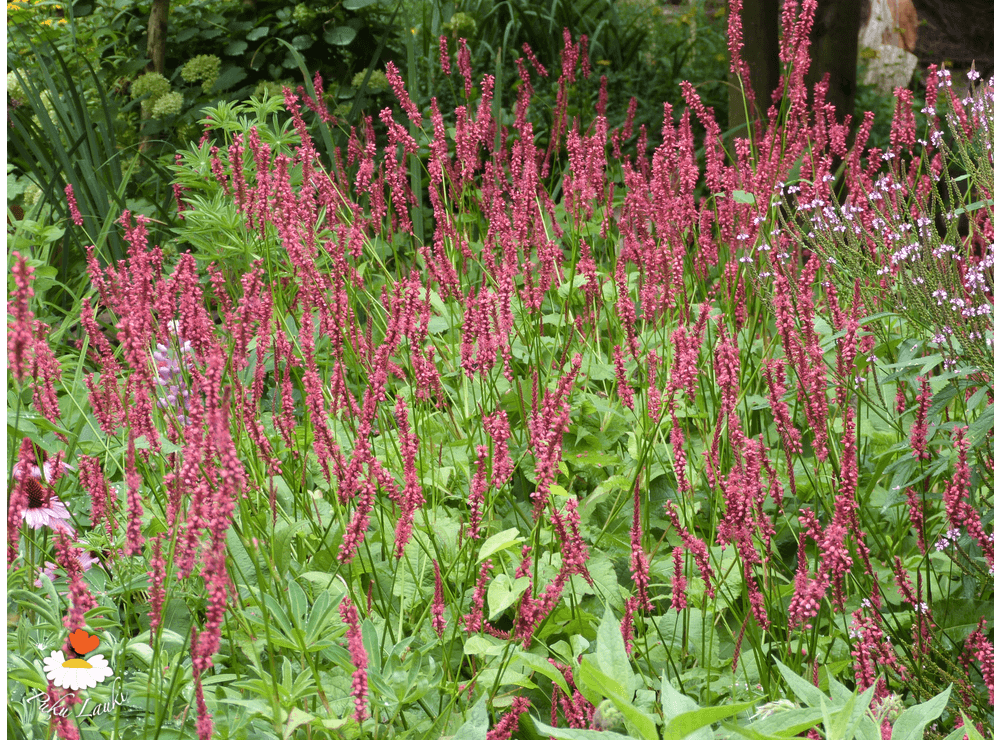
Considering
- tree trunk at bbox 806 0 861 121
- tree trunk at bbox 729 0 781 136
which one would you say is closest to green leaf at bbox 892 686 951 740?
tree trunk at bbox 729 0 781 136

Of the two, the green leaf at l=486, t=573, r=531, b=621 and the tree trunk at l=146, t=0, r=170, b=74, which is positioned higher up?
the tree trunk at l=146, t=0, r=170, b=74

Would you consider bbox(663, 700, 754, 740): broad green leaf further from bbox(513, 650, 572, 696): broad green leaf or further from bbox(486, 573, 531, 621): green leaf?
bbox(486, 573, 531, 621): green leaf

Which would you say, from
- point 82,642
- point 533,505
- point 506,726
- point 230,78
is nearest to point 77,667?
point 82,642

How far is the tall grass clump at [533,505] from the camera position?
1.36m

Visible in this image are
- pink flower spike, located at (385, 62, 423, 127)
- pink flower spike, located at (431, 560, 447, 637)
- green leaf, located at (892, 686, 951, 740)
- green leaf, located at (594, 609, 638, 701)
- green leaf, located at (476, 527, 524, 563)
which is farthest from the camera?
pink flower spike, located at (385, 62, 423, 127)

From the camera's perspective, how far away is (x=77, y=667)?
1.29 metres

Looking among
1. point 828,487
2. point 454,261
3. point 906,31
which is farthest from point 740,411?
point 906,31

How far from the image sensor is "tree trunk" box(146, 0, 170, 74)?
15.3 feet

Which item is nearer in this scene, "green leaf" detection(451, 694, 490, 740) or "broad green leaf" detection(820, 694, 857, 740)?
"broad green leaf" detection(820, 694, 857, 740)

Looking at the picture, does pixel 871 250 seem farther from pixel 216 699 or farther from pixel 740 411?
pixel 216 699

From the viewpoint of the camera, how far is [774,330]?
9.57ft

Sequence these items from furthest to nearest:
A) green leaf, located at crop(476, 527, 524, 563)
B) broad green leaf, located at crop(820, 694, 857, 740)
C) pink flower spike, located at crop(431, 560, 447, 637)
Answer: green leaf, located at crop(476, 527, 524, 563)
pink flower spike, located at crop(431, 560, 447, 637)
broad green leaf, located at crop(820, 694, 857, 740)

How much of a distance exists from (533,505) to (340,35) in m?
3.47

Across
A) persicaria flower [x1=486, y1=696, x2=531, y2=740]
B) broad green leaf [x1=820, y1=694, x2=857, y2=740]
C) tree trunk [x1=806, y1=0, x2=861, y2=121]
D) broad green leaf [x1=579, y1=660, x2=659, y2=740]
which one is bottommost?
persicaria flower [x1=486, y1=696, x2=531, y2=740]
